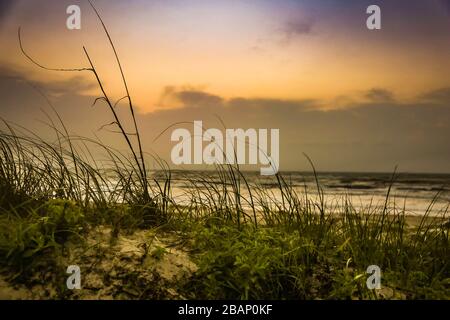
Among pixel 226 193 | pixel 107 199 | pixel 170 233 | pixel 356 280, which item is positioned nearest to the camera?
pixel 356 280

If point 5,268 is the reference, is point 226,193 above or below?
above

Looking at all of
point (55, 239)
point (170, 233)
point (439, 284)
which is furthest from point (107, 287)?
point (439, 284)

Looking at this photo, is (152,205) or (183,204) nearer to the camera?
(152,205)

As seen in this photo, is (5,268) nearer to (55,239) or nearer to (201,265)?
(55,239)

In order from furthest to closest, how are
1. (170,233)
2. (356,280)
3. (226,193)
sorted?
(226,193) → (170,233) → (356,280)

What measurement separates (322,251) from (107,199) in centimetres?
179

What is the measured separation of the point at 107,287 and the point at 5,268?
638mm

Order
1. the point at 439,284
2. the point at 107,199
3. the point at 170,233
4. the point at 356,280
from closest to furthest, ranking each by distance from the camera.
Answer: the point at 356,280, the point at 439,284, the point at 170,233, the point at 107,199

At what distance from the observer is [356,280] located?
2943 mm

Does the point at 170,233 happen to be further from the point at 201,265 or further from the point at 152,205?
the point at 201,265

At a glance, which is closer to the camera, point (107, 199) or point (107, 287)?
point (107, 287)
